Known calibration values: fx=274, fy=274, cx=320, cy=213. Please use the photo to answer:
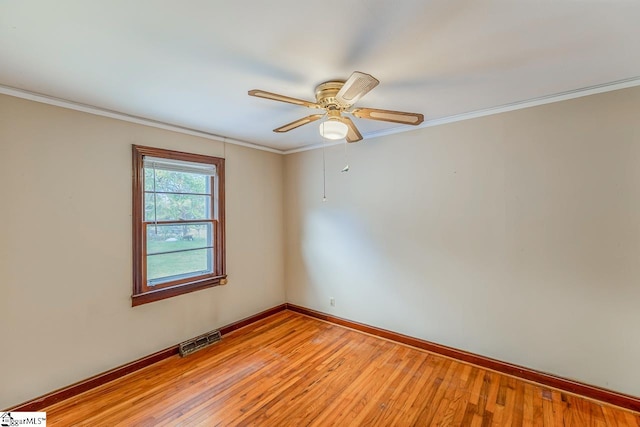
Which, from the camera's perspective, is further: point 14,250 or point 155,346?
point 155,346

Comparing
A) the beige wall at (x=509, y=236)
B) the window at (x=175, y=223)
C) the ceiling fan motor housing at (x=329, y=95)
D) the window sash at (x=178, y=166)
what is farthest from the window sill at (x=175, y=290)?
the ceiling fan motor housing at (x=329, y=95)

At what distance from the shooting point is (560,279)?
2.30m

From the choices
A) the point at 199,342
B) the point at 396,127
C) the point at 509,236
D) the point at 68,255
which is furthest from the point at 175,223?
the point at 509,236

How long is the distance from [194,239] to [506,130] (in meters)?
3.43

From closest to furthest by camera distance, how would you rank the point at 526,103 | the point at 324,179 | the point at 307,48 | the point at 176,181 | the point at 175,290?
1. the point at 307,48
2. the point at 526,103
3. the point at 175,290
4. the point at 176,181
5. the point at 324,179

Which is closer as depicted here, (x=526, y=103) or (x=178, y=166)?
(x=526, y=103)

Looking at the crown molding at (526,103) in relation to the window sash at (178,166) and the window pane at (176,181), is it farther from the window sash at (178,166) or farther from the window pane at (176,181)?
the window pane at (176,181)

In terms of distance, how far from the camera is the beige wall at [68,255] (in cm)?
204

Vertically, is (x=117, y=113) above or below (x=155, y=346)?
above

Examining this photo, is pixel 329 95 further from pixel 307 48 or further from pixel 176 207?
pixel 176 207

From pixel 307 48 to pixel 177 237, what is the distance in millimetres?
Answer: 2429

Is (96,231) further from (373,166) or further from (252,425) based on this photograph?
(373,166)

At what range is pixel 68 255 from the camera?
2281 millimetres

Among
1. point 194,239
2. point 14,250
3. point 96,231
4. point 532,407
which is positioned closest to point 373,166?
point 194,239
